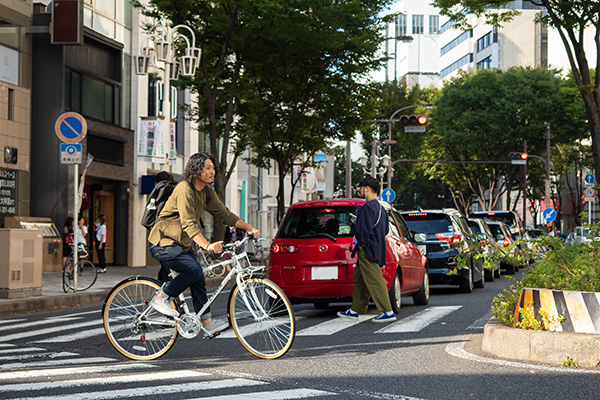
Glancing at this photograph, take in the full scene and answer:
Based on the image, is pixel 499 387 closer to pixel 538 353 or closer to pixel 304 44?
pixel 538 353

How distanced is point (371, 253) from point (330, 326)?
101cm

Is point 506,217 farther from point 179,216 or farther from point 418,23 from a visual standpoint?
point 418,23

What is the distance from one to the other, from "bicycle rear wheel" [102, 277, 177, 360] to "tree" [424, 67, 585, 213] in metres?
44.8

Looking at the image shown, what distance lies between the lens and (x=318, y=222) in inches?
488

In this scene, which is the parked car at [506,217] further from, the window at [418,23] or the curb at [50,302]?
the window at [418,23]

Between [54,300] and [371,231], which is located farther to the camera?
[54,300]

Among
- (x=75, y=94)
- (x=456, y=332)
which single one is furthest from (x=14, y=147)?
(x=456, y=332)

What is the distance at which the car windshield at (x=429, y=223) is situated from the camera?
18453 mm

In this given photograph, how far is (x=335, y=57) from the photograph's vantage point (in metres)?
28.2

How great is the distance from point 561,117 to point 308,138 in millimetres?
23887

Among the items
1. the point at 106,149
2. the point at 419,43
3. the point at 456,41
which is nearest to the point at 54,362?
the point at 106,149

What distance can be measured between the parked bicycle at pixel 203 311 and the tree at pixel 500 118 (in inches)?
1763

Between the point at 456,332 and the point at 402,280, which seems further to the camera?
the point at 402,280

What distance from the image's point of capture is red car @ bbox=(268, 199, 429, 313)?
12164mm
